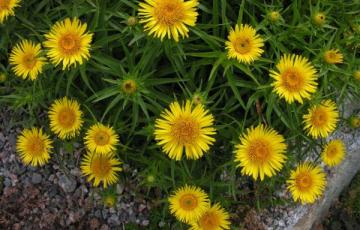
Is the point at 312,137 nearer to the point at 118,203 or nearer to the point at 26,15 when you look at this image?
the point at 118,203

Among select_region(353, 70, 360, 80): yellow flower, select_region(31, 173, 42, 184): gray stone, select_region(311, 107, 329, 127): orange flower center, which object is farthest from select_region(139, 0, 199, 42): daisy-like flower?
select_region(31, 173, 42, 184): gray stone

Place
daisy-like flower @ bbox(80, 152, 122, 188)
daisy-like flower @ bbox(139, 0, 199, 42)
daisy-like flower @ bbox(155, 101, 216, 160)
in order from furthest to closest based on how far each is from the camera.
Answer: daisy-like flower @ bbox(80, 152, 122, 188) < daisy-like flower @ bbox(155, 101, 216, 160) < daisy-like flower @ bbox(139, 0, 199, 42)

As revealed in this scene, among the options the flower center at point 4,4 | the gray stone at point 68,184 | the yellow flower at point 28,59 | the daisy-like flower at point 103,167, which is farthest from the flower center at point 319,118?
the flower center at point 4,4

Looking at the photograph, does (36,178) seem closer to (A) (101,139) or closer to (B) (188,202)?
(A) (101,139)

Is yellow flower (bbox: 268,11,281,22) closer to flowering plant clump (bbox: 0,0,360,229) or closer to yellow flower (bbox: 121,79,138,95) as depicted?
flowering plant clump (bbox: 0,0,360,229)

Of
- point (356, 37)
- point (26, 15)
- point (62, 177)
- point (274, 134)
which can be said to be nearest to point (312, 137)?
point (274, 134)

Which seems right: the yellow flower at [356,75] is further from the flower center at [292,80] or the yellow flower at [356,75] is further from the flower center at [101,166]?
the flower center at [101,166]
